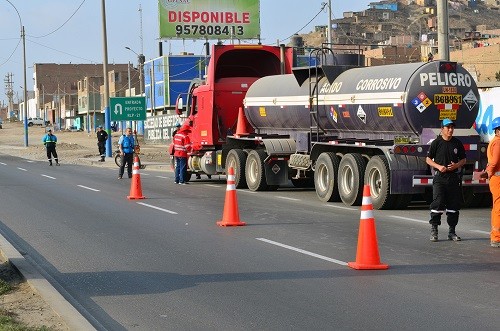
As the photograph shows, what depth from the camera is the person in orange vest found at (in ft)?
88.6

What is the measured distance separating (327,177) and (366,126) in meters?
1.99

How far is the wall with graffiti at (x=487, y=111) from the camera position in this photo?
18203mm

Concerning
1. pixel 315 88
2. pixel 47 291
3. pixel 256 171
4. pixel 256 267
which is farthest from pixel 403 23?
pixel 47 291

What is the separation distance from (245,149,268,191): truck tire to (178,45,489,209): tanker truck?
0.10ft

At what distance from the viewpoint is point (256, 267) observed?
1093cm

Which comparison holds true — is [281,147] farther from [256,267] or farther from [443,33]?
[256,267]

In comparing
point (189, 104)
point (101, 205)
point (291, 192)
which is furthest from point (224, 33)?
point (101, 205)

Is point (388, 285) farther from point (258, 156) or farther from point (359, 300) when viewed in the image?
point (258, 156)

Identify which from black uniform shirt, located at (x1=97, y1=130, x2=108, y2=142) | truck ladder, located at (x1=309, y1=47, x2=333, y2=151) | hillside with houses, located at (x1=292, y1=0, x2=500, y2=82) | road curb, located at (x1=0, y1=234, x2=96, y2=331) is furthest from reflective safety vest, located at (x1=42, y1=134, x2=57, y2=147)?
hillside with houses, located at (x1=292, y1=0, x2=500, y2=82)

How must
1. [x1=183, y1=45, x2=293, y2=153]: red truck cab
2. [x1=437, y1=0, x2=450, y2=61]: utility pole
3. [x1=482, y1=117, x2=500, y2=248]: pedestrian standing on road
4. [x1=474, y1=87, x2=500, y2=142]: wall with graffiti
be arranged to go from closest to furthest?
[x1=482, y1=117, x2=500, y2=248]: pedestrian standing on road → [x1=474, y1=87, x2=500, y2=142]: wall with graffiti → [x1=437, y1=0, x2=450, y2=61]: utility pole → [x1=183, y1=45, x2=293, y2=153]: red truck cab

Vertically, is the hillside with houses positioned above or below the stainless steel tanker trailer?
above

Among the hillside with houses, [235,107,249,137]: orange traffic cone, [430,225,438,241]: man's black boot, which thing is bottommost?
[430,225,438,241]: man's black boot

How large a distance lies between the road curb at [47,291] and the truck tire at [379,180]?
816 cm

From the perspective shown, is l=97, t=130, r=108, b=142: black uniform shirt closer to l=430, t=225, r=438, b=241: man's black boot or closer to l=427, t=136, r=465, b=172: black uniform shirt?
l=427, t=136, r=465, b=172: black uniform shirt
